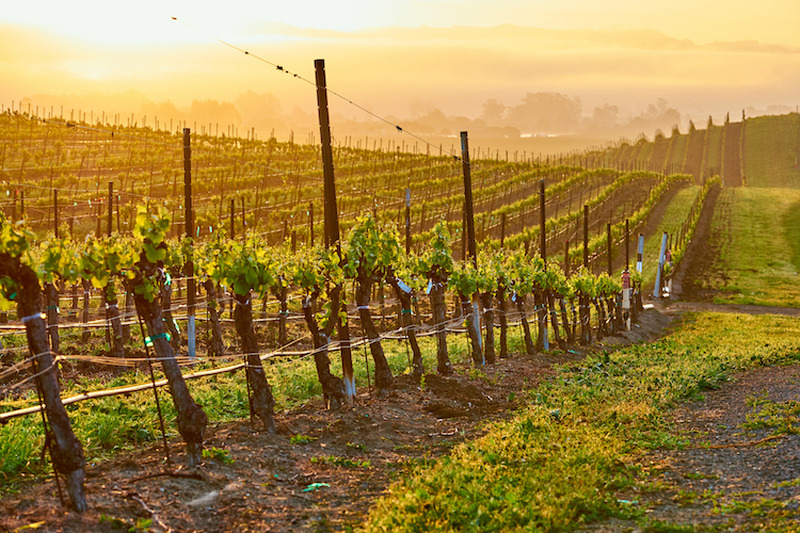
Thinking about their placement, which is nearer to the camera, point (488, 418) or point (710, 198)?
point (488, 418)

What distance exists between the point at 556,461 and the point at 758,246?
79.6 m

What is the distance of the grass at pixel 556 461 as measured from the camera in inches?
419

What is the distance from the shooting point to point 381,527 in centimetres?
1025

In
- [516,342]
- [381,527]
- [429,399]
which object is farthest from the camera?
[516,342]

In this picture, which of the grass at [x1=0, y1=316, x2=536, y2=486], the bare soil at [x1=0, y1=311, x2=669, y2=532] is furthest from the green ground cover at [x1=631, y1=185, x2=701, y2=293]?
the bare soil at [x1=0, y1=311, x2=669, y2=532]

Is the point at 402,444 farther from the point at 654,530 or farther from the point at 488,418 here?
the point at 654,530

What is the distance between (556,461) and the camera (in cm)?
1322

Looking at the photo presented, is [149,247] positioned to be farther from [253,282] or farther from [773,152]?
[773,152]

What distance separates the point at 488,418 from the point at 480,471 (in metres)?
5.08

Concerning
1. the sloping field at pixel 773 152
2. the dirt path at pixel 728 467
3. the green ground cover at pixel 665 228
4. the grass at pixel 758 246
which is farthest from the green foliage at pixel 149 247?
the sloping field at pixel 773 152

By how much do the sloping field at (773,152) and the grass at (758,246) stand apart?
3975 centimetres

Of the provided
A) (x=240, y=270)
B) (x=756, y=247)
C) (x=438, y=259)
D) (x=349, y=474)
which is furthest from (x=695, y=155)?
(x=349, y=474)

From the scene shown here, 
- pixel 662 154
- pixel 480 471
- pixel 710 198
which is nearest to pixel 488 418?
pixel 480 471

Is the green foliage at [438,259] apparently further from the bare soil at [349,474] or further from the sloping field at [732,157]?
the sloping field at [732,157]
